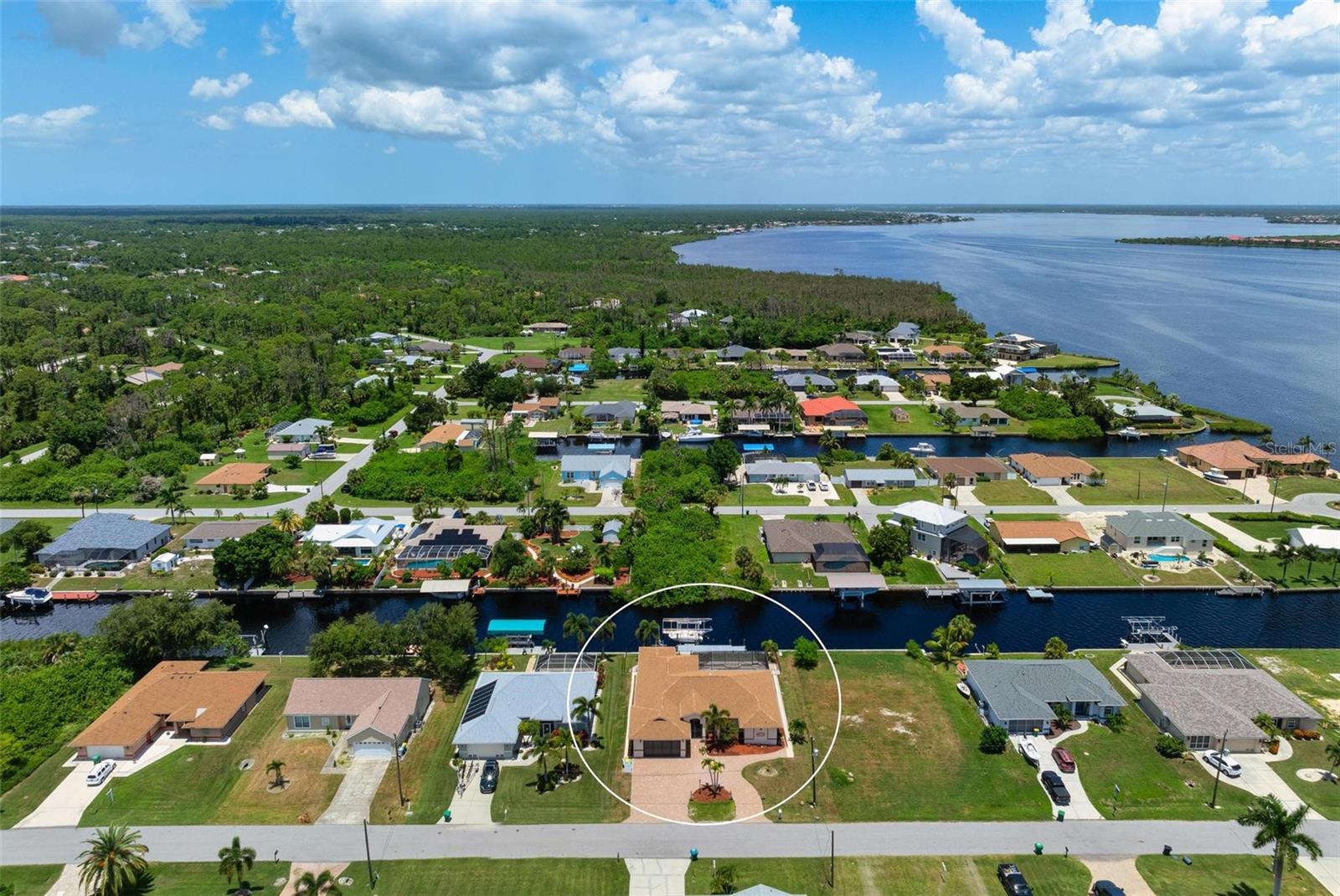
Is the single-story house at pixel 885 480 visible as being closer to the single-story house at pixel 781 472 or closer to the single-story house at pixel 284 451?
the single-story house at pixel 781 472

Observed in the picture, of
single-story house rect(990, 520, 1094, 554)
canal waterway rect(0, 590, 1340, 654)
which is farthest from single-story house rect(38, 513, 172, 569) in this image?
single-story house rect(990, 520, 1094, 554)

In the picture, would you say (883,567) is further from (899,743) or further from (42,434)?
(42,434)

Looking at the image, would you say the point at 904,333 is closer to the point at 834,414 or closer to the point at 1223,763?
the point at 834,414

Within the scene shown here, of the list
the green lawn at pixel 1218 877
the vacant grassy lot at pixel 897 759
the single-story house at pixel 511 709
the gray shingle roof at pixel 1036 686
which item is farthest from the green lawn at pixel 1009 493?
the single-story house at pixel 511 709

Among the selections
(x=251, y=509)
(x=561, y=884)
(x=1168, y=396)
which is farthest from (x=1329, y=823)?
(x=1168, y=396)

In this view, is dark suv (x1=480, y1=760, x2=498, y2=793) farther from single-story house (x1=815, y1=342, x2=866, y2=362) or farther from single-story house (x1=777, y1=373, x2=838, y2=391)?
single-story house (x1=815, y1=342, x2=866, y2=362)

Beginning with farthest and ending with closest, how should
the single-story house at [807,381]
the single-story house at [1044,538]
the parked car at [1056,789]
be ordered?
the single-story house at [807,381]
the single-story house at [1044,538]
the parked car at [1056,789]
